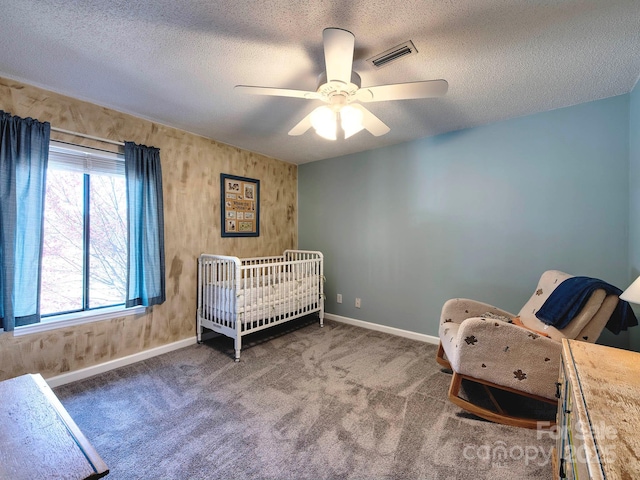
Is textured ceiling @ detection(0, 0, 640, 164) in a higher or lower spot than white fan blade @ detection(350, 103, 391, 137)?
higher

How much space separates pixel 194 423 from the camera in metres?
1.67

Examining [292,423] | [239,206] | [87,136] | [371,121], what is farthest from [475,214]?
[87,136]

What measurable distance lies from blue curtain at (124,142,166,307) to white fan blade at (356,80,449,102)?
6.52 ft

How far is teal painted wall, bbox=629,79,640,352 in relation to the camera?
1.86 m

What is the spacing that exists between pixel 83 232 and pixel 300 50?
223 cm

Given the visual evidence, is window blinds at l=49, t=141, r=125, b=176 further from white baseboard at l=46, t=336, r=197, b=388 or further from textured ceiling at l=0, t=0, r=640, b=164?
white baseboard at l=46, t=336, r=197, b=388

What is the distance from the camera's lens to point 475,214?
2672 millimetres

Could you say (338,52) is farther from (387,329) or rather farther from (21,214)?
(387,329)

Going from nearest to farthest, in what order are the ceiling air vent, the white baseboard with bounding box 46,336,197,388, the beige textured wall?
the ceiling air vent, the beige textured wall, the white baseboard with bounding box 46,336,197,388

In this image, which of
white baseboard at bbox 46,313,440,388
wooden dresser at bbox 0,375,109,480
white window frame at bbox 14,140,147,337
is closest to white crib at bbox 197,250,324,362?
white baseboard at bbox 46,313,440,388

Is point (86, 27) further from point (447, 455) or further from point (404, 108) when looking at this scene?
point (447, 455)

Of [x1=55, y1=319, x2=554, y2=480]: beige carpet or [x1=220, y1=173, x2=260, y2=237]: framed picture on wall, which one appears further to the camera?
[x1=220, y1=173, x2=260, y2=237]: framed picture on wall

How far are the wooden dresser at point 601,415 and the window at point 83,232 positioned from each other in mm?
3005

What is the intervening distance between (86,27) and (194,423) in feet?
7.40
